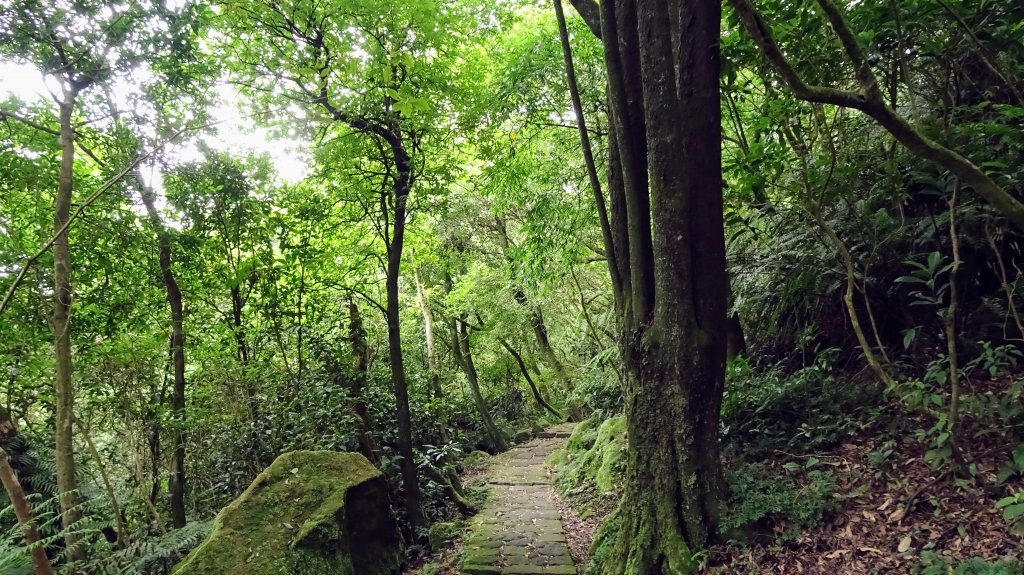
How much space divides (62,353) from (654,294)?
16.7ft

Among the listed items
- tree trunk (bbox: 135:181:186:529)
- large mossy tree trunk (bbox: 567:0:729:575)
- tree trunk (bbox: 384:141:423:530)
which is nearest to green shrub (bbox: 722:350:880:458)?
large mossy tree trunk (bbox: 567:0:729:575)

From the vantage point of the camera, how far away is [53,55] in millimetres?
4500

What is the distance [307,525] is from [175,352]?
3231 millimetres

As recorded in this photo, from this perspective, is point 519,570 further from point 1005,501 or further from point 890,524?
point 1005,501

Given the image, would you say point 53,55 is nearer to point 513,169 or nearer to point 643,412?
point 513,169

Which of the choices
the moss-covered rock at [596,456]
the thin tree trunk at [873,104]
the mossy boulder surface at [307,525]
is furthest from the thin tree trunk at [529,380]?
the thin tree trunk at [873,104]

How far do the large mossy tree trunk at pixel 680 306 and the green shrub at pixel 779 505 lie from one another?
0.16 metres

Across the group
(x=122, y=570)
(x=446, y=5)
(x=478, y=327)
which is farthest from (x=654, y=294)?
(x=478, y=327)

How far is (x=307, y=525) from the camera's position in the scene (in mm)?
4875

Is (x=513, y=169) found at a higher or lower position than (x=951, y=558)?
higher

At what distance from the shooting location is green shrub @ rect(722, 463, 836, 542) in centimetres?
354

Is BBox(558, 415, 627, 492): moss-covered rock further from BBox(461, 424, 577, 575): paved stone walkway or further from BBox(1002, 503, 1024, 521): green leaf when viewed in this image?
BBox(1002, 503, 1024, 521): green leaf

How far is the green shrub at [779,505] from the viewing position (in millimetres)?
3539

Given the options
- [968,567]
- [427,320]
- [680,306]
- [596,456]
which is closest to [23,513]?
[680,306]
